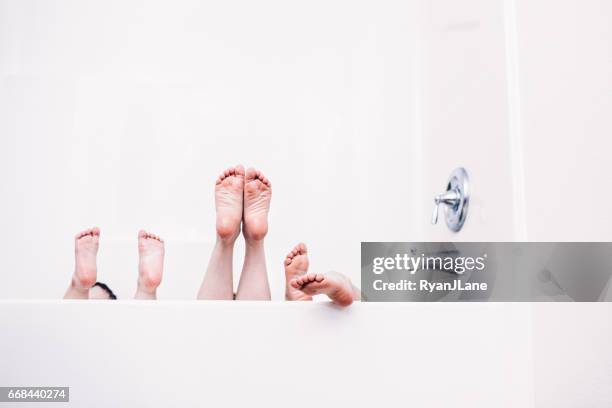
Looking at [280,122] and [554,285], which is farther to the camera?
[280,122]

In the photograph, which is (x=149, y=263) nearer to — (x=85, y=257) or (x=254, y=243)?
(x=85, y=257)

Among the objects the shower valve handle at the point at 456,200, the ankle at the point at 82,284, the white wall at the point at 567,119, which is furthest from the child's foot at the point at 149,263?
the white wall at the point at 567,119

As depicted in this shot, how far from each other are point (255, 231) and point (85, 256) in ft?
1.28

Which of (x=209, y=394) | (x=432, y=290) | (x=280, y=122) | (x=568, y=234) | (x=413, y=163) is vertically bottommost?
(x=209, y=394)

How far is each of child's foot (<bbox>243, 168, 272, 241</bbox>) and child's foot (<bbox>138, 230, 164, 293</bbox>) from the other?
25 cm

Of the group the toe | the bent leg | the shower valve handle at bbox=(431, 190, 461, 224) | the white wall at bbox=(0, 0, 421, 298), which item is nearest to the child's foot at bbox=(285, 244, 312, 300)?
the bent leg

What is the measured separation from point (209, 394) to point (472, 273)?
0.64 meters

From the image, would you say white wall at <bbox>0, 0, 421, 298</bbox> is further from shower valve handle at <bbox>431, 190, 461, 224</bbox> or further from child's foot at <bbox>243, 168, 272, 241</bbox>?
child's foot at <bbox>243, 168, 272, 241</bbox>

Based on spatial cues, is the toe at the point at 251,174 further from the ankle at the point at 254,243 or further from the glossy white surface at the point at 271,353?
the glossy white surface at the point at 271,353

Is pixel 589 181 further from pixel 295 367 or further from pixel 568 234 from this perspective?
pixel 295 367

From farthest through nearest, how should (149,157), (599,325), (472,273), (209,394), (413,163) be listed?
1. (149,157)
2. (413,163)
3. (472,273)
4. (599,325)
5. (209,394)

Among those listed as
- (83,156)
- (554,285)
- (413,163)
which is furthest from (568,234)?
(83,156)

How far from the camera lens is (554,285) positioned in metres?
1.05

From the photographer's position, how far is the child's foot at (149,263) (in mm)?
1252
